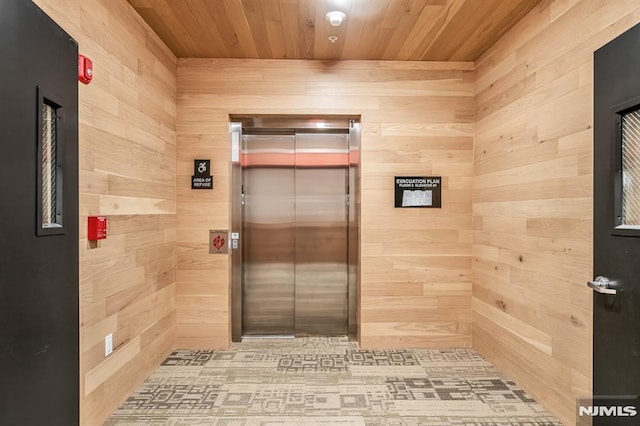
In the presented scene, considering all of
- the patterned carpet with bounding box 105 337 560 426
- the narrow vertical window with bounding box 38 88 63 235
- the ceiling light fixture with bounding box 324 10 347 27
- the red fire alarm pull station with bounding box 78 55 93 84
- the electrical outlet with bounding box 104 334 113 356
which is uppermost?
the ceiling light fixture with bounding box 324 10 347 27

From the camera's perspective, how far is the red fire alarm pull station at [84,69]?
2.00 meters

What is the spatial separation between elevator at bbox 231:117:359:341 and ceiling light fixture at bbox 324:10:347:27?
1.15 metres

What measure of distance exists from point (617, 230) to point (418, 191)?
72.0 inches

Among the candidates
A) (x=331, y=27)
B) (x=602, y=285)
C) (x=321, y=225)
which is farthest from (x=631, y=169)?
(x=321, y=225)

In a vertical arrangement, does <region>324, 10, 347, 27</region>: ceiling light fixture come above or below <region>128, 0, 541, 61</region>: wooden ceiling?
below

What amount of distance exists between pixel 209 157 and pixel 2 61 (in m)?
2.17

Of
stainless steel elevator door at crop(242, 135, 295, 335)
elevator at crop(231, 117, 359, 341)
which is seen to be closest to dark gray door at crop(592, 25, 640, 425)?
elevator at crop(231, 117, 359, 341)

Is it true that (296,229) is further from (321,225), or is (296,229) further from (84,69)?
(84,69)

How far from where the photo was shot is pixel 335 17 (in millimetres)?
2656

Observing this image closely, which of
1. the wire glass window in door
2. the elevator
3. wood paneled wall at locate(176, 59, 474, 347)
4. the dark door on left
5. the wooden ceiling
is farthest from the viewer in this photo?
the elevator

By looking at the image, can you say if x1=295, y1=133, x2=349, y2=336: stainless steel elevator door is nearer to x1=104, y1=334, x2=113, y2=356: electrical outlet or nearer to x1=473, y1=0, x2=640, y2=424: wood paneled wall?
x1=473, y1=0, x2=640, y2=424: wood paneled wall

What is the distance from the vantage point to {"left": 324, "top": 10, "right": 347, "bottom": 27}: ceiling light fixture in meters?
2.63

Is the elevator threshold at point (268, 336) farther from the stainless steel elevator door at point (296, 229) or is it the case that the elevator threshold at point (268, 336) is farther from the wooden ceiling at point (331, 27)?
the wooden ceiling at point (331, 27)

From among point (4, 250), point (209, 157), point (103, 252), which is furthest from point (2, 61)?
point (209, 157)
